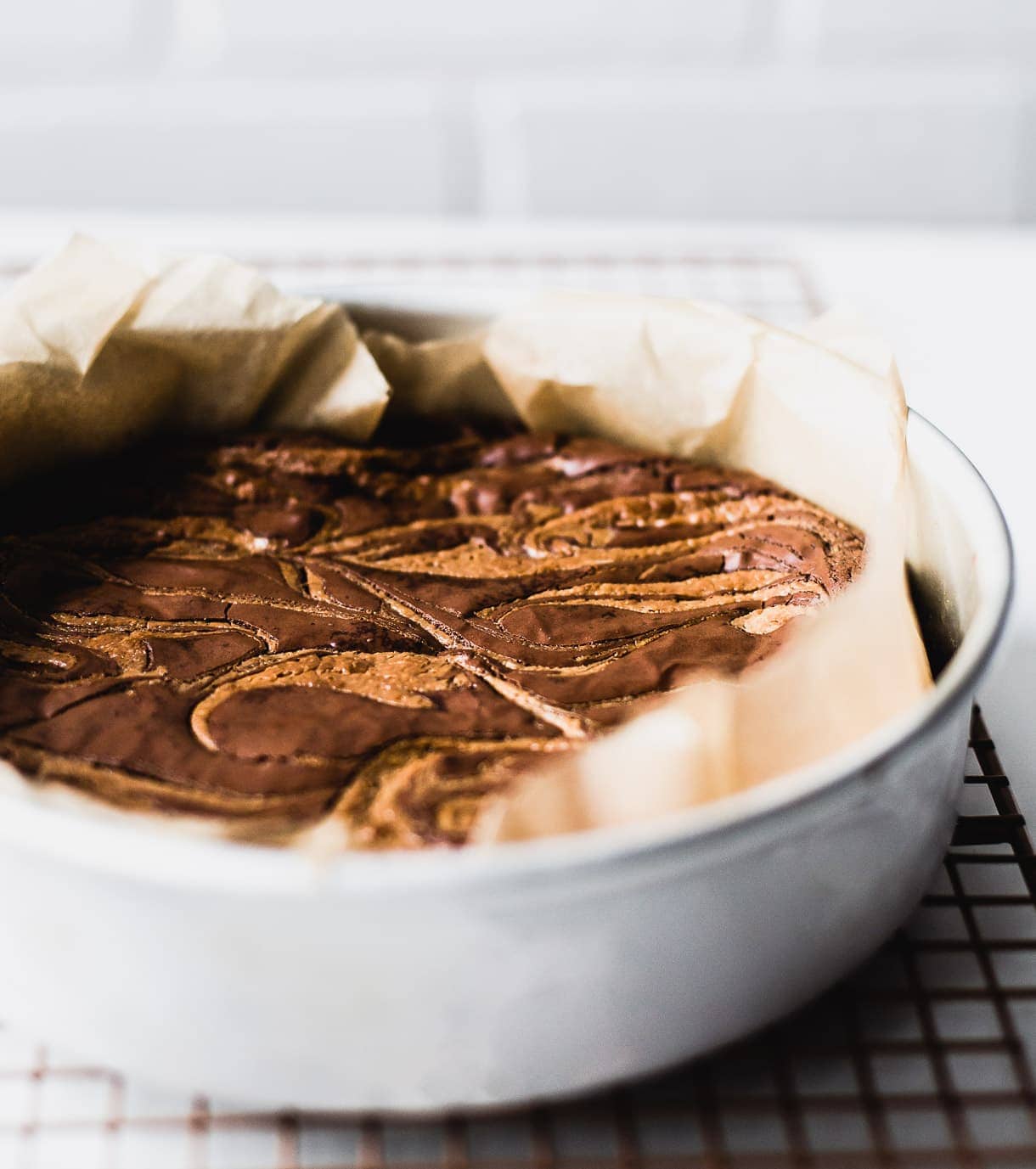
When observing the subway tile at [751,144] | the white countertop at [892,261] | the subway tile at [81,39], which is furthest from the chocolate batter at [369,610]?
the subway tile at [81,39]

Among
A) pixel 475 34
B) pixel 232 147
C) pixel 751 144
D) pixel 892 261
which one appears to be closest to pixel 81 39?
pixel 232 147

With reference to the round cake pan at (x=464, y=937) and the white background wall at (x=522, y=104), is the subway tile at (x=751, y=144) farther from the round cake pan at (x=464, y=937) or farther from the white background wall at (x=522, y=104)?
the round cake pan at (x=464, y=937)

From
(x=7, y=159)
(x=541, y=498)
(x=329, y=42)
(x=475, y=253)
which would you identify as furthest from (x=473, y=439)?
(x=7, y=159)

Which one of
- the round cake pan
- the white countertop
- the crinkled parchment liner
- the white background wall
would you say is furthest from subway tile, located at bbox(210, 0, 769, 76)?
the round cake pan

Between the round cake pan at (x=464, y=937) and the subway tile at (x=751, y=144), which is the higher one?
the round cake pan at (x=464, y=937)

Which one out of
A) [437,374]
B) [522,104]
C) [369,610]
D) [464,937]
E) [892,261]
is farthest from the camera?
[522,104]

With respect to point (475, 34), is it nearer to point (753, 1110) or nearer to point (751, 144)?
point (751, 144)
